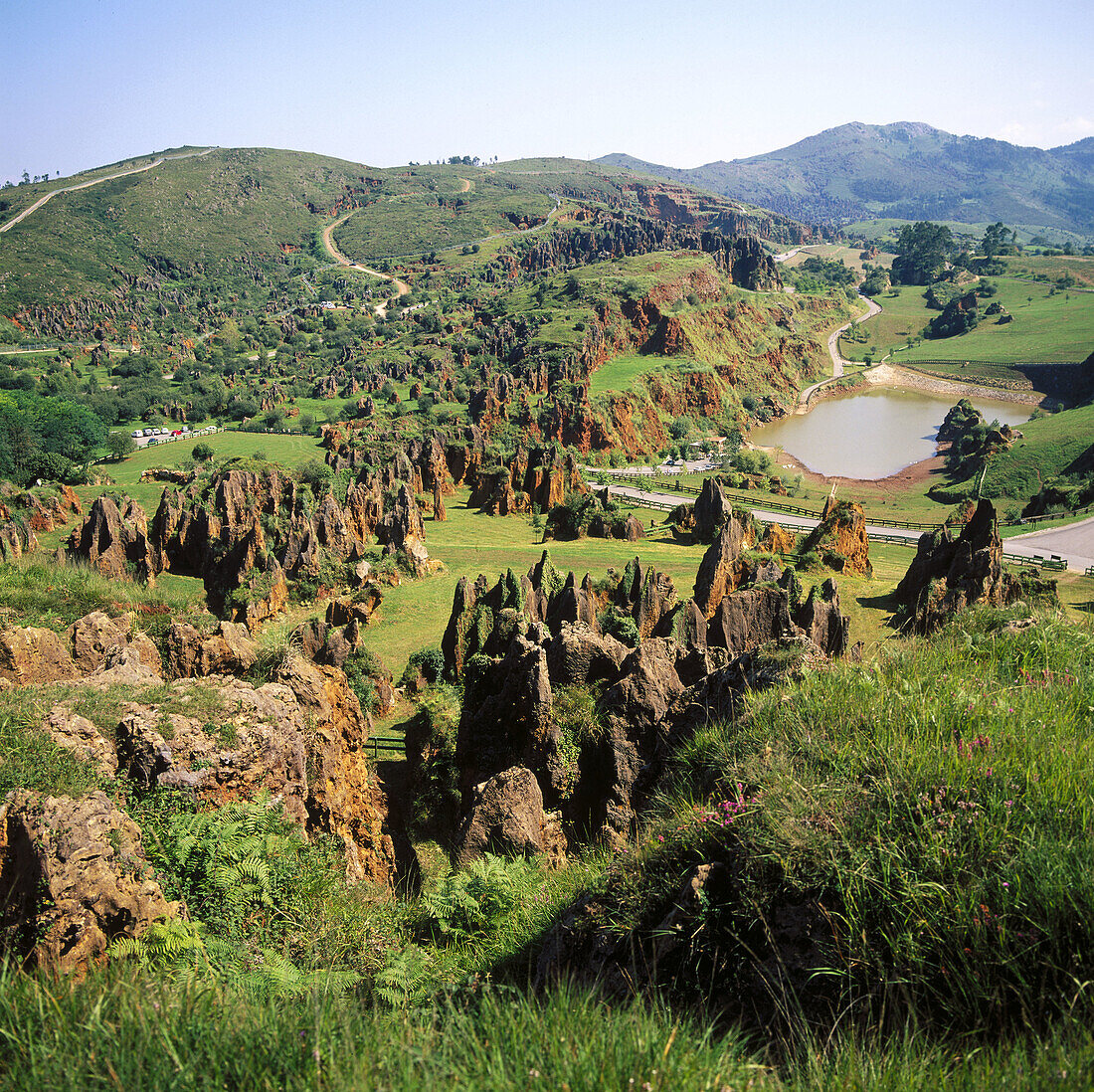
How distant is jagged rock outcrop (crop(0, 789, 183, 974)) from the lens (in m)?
5.40

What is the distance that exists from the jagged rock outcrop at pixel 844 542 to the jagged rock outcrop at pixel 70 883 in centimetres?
3826

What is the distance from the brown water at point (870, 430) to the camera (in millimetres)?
83000

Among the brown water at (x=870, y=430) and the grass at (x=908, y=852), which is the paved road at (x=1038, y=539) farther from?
the grass at (x=908, y=852)

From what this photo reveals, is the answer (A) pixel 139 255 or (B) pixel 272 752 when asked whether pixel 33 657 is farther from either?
(A) pixel 139 255

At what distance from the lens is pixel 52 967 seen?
16.6 feet

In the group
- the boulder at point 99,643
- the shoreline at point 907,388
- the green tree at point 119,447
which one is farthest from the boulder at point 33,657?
the shoreline at point 907,388

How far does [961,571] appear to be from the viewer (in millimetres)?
28016

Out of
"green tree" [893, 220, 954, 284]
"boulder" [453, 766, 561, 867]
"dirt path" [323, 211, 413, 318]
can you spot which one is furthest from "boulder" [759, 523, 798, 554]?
"green tree" [893, 220, 954, 284]

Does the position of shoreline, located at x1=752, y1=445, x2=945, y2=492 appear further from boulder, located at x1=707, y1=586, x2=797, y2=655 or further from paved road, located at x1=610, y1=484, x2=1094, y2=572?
boulder, located at x1=707, y1=586, x2=797, y2=655

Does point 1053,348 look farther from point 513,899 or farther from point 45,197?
point 45,197

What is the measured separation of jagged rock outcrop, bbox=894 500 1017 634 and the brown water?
48986 millimetres

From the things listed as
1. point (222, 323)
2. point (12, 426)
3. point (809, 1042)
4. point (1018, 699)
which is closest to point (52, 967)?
point (809, 1042)

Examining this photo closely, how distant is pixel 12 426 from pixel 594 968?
83.4 metres

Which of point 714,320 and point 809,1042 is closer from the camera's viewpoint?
point 809,1042
